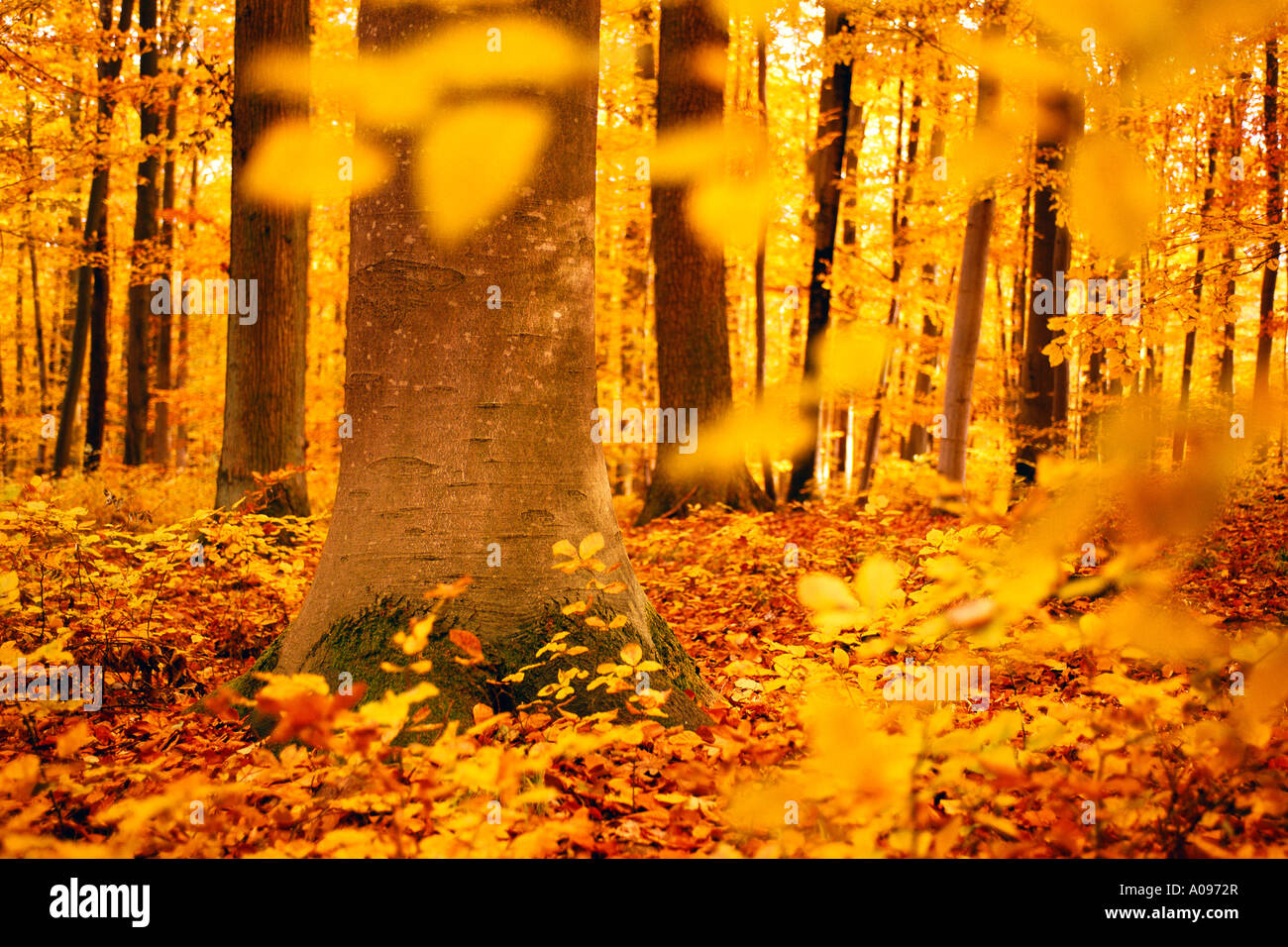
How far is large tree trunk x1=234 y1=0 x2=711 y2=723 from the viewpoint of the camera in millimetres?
3188

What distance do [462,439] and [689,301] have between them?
6.89 meters

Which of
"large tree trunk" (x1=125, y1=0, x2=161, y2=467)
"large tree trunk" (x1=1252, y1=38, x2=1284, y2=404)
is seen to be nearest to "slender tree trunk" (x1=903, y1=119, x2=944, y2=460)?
"large tree trunk" (x1=1252, y1=38, x2=1284, y2=404)

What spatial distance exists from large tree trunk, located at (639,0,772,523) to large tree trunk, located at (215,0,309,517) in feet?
12.8

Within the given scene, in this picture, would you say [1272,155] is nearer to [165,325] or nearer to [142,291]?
[142,291]

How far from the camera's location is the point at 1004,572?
252cm

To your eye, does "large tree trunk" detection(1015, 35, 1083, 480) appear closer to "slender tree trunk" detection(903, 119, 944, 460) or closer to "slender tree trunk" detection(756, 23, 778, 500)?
"slender tree trunk" detection(903, 119, 944, 460)

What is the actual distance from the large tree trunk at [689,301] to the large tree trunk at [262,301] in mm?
3904

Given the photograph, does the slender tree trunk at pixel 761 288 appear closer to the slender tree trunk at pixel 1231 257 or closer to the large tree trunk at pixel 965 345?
the large tree trunk at pixel 965 345

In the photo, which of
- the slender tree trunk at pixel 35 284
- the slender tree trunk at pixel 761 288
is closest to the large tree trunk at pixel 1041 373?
the slender tree trunk at pixel 761 288

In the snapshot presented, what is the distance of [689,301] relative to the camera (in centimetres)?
974

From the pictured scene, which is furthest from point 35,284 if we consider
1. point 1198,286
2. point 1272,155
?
point 1198,286

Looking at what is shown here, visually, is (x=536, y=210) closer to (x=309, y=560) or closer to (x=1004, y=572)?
(x=1004, y=572)
